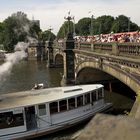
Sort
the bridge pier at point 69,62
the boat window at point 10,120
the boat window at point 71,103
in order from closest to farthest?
the boat window at point 10,120 < the boat window at point 71,103 < the bridge pier at point 69,62

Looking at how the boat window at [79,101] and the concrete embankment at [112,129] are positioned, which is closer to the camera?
the concrete embankment at [112,129]

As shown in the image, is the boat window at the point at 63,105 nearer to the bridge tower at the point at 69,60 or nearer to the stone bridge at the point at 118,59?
the stone bridge at the point at 118,59

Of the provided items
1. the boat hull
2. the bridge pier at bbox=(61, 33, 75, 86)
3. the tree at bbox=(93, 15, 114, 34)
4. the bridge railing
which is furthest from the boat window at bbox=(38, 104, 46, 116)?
the tree at bbox=(93, 15, 114, 34)

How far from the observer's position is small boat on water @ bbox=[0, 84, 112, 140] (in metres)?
20.2

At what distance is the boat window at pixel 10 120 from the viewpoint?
19859mm

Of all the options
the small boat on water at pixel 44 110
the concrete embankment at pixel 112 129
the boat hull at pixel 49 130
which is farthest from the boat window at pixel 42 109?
the concrete embankment at pixel 112 129

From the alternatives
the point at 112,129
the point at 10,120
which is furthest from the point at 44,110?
the point at 112,129

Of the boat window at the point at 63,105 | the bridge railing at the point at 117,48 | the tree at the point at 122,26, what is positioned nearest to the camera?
the bridge railing at the point at 117,48

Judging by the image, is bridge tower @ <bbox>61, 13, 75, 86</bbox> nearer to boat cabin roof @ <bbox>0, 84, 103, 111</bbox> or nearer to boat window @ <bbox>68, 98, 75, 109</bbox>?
boat cabin roof @ <bbox>0, 84, 103, 111</bbox>

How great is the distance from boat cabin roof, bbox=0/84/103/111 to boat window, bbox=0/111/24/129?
18.4 inches

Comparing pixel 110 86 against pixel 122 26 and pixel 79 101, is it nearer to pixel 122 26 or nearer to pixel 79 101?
pixel 79 101

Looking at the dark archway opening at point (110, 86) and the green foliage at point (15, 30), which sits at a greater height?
the green foliage at point (15, 30)

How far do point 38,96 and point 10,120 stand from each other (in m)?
3.68

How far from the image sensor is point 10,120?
2011cm
